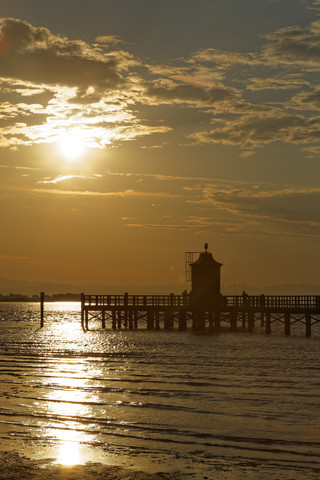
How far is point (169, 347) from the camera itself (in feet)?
132

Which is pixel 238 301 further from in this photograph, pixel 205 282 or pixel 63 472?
pixel 63 472

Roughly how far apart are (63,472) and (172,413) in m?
5.77

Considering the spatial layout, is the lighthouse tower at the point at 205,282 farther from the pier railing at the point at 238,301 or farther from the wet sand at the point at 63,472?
the wet sand at the point at 63,472

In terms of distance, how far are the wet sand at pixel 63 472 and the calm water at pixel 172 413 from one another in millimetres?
348

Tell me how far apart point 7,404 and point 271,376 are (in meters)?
10.7

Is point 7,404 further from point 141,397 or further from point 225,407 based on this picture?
point 225,407

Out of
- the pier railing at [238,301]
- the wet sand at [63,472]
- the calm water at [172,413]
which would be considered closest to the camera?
the wet sand at [63,472]

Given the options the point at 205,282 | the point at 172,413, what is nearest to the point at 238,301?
the point at 205,282

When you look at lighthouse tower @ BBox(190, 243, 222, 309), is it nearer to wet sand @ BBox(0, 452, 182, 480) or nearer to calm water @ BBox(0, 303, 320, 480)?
calm water @ BBox(0, 303, 320, 480)

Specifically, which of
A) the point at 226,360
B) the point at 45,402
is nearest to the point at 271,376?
the point at 226,360

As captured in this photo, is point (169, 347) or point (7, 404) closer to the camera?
point (7, 404)

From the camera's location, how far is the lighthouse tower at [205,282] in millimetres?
Answer: 53281

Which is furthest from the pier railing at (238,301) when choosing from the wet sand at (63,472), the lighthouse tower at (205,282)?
the wet sand at (63,472)

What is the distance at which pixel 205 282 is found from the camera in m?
53.6
